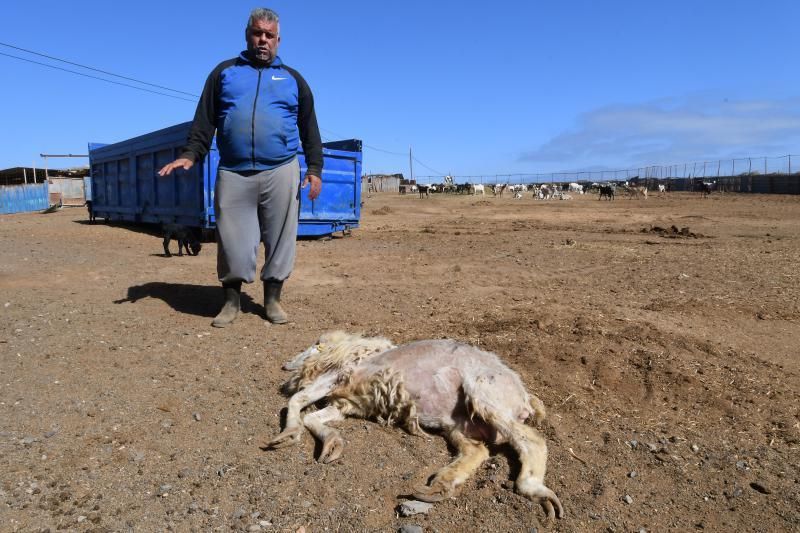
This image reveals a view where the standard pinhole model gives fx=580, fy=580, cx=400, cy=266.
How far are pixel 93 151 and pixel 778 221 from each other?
64.1 feet

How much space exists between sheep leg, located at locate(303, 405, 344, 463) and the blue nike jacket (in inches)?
92.6

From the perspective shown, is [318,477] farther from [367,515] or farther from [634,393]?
[634,393]

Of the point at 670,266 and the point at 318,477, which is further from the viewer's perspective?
the point at 670,266

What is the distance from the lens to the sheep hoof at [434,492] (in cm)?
235

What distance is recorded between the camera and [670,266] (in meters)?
7.95

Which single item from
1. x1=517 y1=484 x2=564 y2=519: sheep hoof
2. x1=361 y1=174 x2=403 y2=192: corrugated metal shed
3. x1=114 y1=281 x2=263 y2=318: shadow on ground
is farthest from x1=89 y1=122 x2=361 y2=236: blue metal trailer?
x1=361 y1=174 x2=403 y2=192: corrugated metal shed

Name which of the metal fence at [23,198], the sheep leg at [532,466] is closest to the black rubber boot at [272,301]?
the sheep leg at [532,466]

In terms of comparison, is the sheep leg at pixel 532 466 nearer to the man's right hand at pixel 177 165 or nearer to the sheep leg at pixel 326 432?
the sheep leg at pixel 326 432

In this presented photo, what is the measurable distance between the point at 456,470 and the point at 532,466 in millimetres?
333

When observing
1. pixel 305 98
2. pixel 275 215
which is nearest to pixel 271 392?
pixel 275 215

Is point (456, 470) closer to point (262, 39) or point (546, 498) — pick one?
point (546, 498)

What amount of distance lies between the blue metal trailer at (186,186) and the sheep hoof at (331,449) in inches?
323

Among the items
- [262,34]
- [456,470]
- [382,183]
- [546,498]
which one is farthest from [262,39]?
[382,183]

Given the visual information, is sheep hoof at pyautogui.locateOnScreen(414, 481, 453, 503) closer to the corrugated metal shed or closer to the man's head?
the man's head
